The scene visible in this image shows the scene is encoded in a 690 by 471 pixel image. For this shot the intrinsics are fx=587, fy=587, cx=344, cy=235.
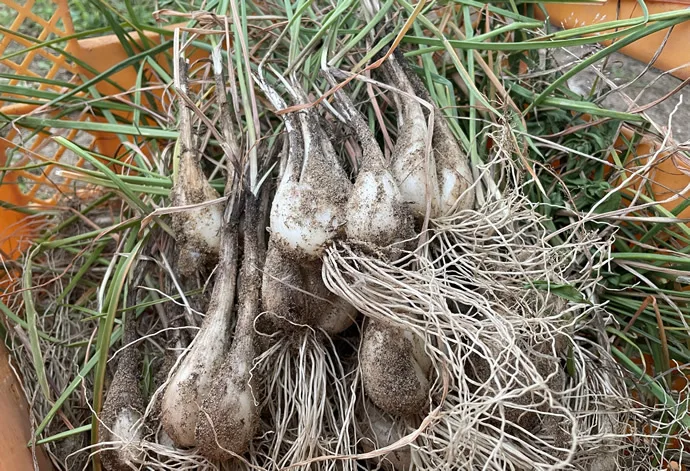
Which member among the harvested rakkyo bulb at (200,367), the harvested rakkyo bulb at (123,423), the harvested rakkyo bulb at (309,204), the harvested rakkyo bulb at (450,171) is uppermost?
the harvested rakkyo bulb at (309,204)

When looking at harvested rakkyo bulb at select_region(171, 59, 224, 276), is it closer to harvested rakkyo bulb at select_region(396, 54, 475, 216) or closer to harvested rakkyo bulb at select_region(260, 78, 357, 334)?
harvested rakkyo bulb at select_region(260, 78, 357, 334)

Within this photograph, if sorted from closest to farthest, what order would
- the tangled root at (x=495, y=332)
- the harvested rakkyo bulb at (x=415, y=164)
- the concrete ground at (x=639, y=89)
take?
the tangled root at (x=495, y=332) < the harvested rakkyo bulb at (x=415, y=164) < the concrete ground at (x=639, y=89)

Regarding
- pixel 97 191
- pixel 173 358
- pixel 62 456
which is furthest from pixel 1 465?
pixel 97 191

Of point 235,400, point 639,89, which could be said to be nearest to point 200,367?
point 235,400

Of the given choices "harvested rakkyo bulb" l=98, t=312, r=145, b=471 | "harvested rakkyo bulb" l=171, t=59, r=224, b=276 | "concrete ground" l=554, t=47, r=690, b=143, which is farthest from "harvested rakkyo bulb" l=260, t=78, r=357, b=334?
"concrete ground" l=554, t=47, r=690, b=143

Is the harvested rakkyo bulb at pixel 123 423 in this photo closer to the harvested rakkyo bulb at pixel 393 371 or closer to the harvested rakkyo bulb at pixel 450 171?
the harvested rakkyo bulb at pixel 393 371

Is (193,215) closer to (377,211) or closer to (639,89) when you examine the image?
(377,211)

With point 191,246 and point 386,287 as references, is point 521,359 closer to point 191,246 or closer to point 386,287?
point 386,287

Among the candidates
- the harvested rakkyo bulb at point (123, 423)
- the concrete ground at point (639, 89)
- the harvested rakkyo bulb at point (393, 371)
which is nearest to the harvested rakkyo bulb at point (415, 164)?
the harvested rakkyo bulb at point (393, 371)
